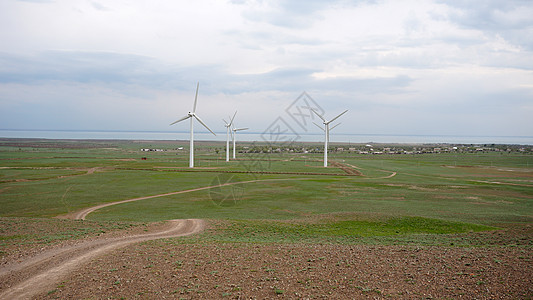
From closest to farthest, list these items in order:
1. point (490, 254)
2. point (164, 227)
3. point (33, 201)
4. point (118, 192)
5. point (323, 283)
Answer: point (323, 283) → point (490, 254) → point (164, 227) → point (33, 201) → point (118, 192)

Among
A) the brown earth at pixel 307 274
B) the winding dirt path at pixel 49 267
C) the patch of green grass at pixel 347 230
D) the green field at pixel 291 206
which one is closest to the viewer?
the brown earth at pixel 307 274

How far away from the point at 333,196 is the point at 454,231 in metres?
22.0

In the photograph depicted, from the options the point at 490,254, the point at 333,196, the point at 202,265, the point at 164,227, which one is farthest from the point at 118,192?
the point at 490,254

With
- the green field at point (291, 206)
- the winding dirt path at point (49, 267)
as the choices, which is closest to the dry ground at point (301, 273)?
the winding dirt path at point (49, 267)

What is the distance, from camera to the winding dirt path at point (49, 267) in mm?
12836

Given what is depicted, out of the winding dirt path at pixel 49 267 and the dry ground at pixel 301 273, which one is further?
the winding dirt path at pixel 49 267

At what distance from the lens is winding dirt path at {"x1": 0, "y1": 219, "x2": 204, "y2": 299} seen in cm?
1284

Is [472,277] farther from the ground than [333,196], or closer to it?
farther from the ground

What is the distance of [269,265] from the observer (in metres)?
14.5

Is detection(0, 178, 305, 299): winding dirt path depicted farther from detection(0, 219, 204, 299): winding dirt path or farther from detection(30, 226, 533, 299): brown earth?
detection(30, 226, 533, 299): brown earth

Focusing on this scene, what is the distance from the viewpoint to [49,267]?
15.0 metres

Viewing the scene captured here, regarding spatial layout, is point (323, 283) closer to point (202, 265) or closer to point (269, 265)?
point (269, 265)

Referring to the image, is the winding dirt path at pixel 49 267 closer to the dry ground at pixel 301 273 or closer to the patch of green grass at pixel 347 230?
the dry ground at pixel 301 273

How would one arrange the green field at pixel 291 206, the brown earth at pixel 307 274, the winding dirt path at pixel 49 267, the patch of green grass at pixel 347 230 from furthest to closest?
the green field at pixel 291 206 < the patch of green grass at pixel 347 230 < the winding dirt path at pixel 49 267 < the brown earth at pixel 307 274
